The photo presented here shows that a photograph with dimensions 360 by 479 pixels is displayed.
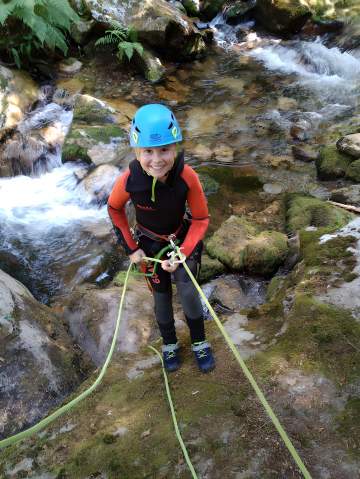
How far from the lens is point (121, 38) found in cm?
945

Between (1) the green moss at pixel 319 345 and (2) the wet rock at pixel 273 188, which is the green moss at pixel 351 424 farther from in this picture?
(2) the wet rock at pixel 273 188

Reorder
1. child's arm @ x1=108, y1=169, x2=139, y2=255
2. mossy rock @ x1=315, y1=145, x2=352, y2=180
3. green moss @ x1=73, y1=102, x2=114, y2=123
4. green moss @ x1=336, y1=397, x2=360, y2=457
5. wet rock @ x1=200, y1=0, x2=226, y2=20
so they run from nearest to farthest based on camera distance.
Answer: green moss @ x1=336, y1=397, x2=360, y2=457, child's arm @ x1=108, y1=169, x2=139, y2=255, mossy rock @ x1=315, y1=145, x2=352, y2=180, green moss @ x1=73, y1=102, x2=114, y2=123, wet rock @ x1=200, y1=0, x2=226, y2=20

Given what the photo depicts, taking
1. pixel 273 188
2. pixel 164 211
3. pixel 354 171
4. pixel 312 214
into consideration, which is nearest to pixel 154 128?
pixel 164 211

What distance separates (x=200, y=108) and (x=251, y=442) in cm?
754

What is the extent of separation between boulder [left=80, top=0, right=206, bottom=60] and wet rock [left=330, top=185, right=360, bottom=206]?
6576 millimetres

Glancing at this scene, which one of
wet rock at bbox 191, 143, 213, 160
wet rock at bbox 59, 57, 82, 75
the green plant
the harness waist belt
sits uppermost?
the green plant

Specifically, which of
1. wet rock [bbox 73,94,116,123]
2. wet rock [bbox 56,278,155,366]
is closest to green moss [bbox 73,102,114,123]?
wet rock [bbox 73,94,116,123]

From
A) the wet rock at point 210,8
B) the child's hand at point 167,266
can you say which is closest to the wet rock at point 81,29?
the wet rock at point 210,8

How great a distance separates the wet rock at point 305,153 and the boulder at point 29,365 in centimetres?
484

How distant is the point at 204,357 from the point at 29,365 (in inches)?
48.7

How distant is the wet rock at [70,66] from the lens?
941cm

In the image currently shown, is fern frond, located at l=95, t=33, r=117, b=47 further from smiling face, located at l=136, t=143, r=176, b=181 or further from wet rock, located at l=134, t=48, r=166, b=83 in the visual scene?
smiling face, located at l=136, t=143, r=176, b=181

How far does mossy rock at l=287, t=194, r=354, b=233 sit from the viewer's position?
448 centimetres

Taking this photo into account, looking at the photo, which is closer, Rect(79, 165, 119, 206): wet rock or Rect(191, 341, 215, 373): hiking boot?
Rect(191, 341, 215, 373): hiking boot
